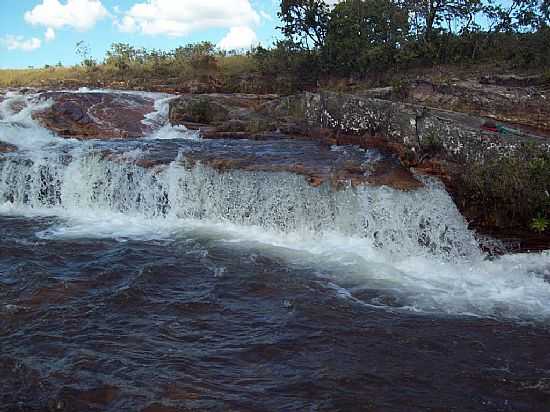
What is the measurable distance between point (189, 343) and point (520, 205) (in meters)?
5.71

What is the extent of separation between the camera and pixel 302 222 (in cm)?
948

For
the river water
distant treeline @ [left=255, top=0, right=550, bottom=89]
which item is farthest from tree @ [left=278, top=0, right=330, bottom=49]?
the river water

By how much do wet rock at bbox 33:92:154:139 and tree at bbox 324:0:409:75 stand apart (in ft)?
32.0

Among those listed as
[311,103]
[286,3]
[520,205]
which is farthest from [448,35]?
[520,205]

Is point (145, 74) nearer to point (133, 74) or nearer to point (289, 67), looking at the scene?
point (133, 74)

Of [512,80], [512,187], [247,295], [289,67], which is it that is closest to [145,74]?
[289,67]

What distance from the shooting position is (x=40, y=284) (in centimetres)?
687

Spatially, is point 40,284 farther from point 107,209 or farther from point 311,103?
point 311,103

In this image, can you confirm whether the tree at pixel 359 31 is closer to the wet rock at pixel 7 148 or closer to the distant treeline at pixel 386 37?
the distant treeline at pixel 386 37

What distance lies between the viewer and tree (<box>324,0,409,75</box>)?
23188 millimetres

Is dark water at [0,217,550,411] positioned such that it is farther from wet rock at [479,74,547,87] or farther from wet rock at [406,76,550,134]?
wet rock at [479,74,547,87]

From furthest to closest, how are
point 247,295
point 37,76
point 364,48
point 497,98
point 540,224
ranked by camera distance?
point 37,76, point 364,48, point 497,98, point 540,224, point 247,295

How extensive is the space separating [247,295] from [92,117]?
37.5 ft

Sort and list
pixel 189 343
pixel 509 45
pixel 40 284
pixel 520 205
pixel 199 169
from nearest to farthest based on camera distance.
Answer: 1. pixel 189 343
2. pixel 40 284
3. pixel 520 205
4. pixel 199 169
5. pixel 509 45
